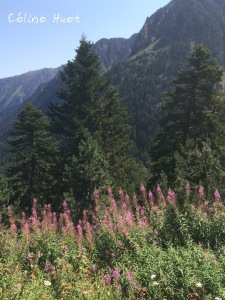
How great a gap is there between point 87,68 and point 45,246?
18815 millimetres

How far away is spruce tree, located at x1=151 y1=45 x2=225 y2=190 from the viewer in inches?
840

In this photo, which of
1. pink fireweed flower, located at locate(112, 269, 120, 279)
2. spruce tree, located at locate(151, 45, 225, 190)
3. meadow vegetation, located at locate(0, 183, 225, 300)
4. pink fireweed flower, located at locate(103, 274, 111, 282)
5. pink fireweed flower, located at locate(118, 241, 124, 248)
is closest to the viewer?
meadow vegetation, located at locate(0, 183, 225, 300)

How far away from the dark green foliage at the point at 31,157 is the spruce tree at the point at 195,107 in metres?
9.78

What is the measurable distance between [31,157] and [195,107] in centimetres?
1401

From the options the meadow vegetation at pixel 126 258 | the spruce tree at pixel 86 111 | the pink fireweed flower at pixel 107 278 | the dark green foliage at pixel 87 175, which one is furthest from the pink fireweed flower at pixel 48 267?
the spruce tree at pixel 86 111

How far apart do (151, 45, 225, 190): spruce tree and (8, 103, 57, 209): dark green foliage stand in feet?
32.1

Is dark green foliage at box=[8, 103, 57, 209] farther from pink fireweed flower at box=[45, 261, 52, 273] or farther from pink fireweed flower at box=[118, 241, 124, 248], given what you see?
pink fireweed flower at box=[118, 241, 124, 248]

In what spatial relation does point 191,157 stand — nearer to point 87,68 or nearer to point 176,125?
point 176,125

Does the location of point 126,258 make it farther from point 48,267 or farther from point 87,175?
point 87,175

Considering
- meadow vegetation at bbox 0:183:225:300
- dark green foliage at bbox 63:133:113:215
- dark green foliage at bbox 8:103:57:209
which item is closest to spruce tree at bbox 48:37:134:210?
Result: dark green foliage at bbox 8:103:57:209

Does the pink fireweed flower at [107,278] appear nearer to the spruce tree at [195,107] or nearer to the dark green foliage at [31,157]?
the spruce tree at [195,107]

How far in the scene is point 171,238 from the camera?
7.61 metres

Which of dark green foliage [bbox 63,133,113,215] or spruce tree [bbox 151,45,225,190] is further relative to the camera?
spruce tree [bbox 151,45,225,190]

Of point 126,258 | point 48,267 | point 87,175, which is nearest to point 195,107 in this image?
point 87,175
